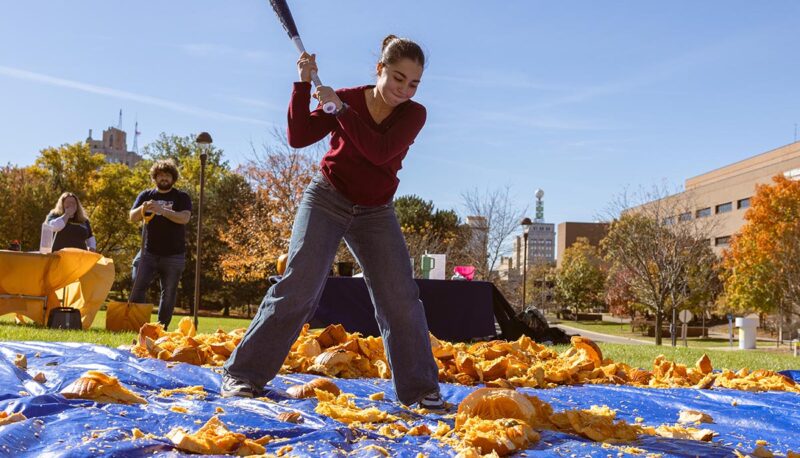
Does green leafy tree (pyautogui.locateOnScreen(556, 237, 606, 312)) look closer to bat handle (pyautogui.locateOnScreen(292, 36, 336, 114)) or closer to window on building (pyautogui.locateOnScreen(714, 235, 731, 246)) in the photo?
window on building (pyautogui.locateOnScreen(714, 235, 731, 246))

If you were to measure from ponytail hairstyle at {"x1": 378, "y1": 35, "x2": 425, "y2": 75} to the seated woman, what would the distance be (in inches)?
300

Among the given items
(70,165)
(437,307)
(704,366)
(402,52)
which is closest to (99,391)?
(402,52)

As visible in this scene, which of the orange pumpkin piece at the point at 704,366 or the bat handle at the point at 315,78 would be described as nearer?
the bat handle at the point at 315,78

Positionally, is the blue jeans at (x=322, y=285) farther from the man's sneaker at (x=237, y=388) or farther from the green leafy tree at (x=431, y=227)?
the green leafy tree at (x=431, y=227)

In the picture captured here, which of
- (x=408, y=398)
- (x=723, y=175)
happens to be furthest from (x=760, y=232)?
(x=723, y=175)

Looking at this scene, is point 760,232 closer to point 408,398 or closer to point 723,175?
point 408,398

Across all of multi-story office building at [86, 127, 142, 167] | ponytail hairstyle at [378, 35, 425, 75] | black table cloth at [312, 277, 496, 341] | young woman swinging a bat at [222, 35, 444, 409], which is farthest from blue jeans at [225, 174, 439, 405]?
multi-story office building at [86, 127, 142, 167]

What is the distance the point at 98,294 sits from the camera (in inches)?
378

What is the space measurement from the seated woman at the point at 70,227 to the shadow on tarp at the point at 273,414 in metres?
5.54

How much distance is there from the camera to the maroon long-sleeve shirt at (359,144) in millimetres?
3287

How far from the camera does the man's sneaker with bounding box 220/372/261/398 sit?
337 cm

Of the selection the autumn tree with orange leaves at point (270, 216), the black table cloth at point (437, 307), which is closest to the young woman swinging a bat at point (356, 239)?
the black table cloth at point (437, 307)

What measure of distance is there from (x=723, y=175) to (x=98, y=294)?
256 ft

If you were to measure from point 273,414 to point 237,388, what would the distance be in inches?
18.7
